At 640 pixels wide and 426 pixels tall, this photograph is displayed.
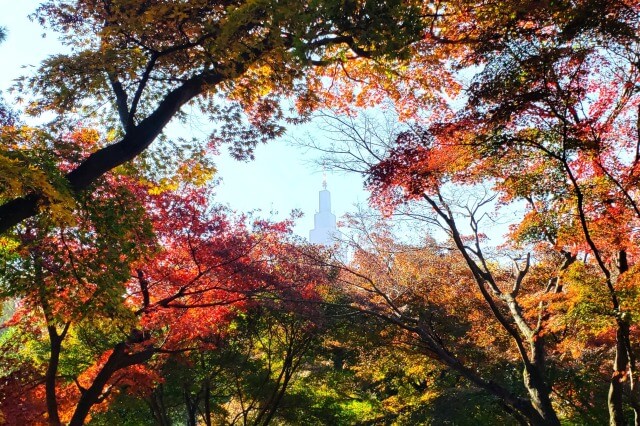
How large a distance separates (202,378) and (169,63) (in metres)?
7.60

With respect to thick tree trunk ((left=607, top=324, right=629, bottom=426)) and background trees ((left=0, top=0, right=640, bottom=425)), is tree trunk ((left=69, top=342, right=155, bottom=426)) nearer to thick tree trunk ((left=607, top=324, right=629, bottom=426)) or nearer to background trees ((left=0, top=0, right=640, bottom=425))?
background trees ((left=0, top=0, right=640, bottom=425))

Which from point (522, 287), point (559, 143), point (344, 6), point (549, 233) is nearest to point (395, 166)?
point (559, 143)

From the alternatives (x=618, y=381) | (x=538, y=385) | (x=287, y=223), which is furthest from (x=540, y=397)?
(x=287, y=223)

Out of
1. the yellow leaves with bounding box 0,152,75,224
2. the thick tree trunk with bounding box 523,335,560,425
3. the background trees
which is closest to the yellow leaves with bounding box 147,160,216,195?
the background trees

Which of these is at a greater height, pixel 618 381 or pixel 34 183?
pixel 34 183

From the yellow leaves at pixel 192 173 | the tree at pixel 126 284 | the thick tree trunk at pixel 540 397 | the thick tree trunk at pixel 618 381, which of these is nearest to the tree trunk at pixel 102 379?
the tree at pixel 126 284

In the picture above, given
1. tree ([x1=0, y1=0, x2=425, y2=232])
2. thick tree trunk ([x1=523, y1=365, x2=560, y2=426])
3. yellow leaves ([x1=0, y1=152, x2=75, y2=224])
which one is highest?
tree ([x1=0, y1=0, x2=425, y2=232])

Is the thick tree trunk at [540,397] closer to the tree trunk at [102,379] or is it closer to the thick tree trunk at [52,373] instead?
the tree trunk at [102,379]

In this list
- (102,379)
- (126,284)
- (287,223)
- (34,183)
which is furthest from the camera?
(287,223)

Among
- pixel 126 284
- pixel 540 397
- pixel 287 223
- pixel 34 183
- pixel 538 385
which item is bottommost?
pixel 540 397

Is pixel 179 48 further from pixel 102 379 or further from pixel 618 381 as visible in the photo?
pixel 618 381

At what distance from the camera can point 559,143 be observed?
546 centimetres

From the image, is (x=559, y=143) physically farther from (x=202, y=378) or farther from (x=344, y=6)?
(x=202, y=378)

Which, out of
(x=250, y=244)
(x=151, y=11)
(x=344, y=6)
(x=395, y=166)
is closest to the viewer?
(x=344, y=6)
